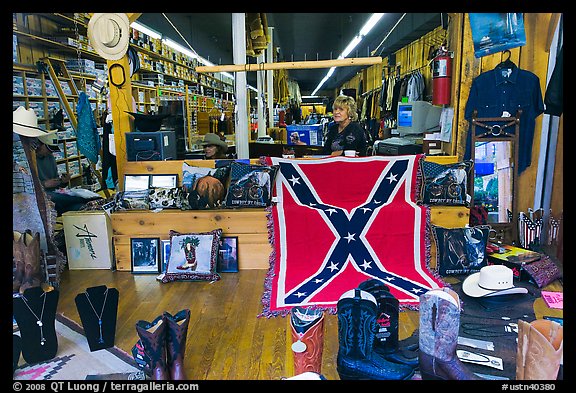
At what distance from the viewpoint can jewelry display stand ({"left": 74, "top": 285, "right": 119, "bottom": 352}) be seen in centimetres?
274

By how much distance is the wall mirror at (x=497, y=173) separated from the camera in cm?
455

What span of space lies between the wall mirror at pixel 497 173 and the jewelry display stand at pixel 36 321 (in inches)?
154

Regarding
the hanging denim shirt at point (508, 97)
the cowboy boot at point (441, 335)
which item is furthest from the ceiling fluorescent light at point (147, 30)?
the cowboy boot at point (441, 335)

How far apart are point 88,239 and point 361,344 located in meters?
2.99

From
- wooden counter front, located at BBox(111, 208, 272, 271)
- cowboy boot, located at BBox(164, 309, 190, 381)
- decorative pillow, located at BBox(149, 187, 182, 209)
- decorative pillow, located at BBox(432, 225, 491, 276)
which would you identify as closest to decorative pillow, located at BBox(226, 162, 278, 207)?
wooden counter front, located at BBox(111, 208, 272, 271)

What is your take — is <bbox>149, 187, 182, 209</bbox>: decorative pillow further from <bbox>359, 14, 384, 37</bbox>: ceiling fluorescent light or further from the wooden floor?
<bbox>359, 14, 384, 37</bbox>: ceiling fluorescent light

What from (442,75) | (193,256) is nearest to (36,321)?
(193,256)

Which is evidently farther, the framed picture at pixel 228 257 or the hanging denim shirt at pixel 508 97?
the hanging denim shirt at pixel 508 97

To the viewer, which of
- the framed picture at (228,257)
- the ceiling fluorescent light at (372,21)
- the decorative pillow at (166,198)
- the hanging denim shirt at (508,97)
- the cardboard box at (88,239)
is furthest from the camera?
the ceiling fluorescent light at (372,21)

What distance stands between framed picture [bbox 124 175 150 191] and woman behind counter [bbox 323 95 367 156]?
1.95 m

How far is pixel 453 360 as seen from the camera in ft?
7.48

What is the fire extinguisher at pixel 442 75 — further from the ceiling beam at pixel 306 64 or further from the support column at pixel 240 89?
the support column at pixel 240 89
